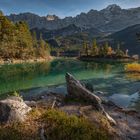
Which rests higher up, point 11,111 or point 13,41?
point 13,41

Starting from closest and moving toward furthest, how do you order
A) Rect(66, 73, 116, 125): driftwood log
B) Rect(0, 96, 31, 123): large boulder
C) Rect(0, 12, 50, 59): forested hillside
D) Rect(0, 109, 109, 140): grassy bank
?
Rect(0, 109, 109, 140): grassy bank < Rect(0, 96, 31, 123): large boulder < Rect(66, 73, 116, 125): driftwood log < Rect(0, 12, 50, 59): forested hillside

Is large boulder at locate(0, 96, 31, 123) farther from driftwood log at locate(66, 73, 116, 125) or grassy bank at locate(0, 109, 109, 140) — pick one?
Result: driftwood log at locate(66, 73, 116, 125)

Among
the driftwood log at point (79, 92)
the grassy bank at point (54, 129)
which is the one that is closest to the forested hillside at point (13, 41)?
the driftwood log at point (79, 92)

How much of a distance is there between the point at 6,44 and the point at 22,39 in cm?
1745

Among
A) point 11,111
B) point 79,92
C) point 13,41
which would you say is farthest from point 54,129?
point 13,41

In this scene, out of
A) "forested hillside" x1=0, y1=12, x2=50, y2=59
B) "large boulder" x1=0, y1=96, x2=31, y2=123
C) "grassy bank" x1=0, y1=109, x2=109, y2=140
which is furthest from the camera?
"forested hillside" x1=0, y1=12, x2=50, y2=59

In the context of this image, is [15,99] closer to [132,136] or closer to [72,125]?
[72,125]

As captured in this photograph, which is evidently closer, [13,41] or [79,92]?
[79,92]

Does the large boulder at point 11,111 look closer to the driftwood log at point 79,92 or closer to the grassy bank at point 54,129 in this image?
the grassy bank at point 54,129

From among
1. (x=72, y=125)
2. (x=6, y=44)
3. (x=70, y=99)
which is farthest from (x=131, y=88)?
(x=6, y=44)

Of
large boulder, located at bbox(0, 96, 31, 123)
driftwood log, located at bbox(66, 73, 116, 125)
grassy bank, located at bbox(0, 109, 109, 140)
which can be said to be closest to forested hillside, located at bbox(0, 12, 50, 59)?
driftwood log, located at bbox(66, 73, 116, 125)

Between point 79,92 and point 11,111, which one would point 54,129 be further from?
point 79,92

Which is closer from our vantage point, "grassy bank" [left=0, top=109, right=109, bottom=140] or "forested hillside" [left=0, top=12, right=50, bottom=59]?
"grassy bank" [left=0, top=109, right=109, bottom=140]

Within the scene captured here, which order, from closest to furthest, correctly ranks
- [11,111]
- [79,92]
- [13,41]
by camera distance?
[11,111] < [79,92] < [13,41]
